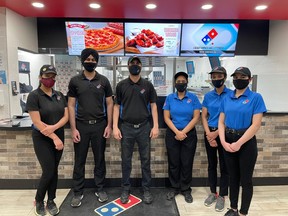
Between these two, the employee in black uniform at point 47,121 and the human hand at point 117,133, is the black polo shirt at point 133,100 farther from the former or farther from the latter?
the employee in black uniform at point 47,121

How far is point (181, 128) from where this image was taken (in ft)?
8.16

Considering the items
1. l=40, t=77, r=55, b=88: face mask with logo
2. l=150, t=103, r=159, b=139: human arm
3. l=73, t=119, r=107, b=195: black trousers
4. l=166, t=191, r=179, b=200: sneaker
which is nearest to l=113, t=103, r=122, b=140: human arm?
l=73, t=119, r=107, b=195: black trousers

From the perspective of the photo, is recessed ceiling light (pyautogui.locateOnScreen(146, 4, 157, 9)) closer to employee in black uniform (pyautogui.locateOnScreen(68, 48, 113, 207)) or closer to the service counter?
employee in black uniform (pyautogui.locateOnScreen(68, 48, 113, 207))

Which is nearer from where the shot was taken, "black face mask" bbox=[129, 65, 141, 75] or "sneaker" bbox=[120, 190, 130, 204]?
"black face mask" bbox=[129, 65, 141, 75]

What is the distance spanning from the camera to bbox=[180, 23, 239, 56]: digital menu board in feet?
14.2

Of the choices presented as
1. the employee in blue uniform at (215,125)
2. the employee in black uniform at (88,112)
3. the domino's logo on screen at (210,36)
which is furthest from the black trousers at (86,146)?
the domino's logo on screen at (210,36)

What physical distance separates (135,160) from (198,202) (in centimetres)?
89

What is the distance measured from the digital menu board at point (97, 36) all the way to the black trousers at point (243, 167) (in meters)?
2.96

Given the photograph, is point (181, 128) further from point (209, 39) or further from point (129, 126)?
point (209, 39)

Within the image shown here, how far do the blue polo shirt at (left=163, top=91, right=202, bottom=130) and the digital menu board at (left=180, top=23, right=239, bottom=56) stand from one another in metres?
2.25

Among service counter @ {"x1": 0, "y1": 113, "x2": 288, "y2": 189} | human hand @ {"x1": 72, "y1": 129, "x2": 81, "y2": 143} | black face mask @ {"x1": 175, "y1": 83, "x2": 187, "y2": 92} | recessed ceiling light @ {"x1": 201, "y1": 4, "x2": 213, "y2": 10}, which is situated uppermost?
recessed ceiling light @ {"x1": 201, "y1": 4, "x2": 213, "y2": 10}

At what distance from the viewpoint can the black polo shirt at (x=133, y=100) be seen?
241cm

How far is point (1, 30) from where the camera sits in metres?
3.47

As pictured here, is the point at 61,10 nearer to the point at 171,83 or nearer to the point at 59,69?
the point at 59,69
